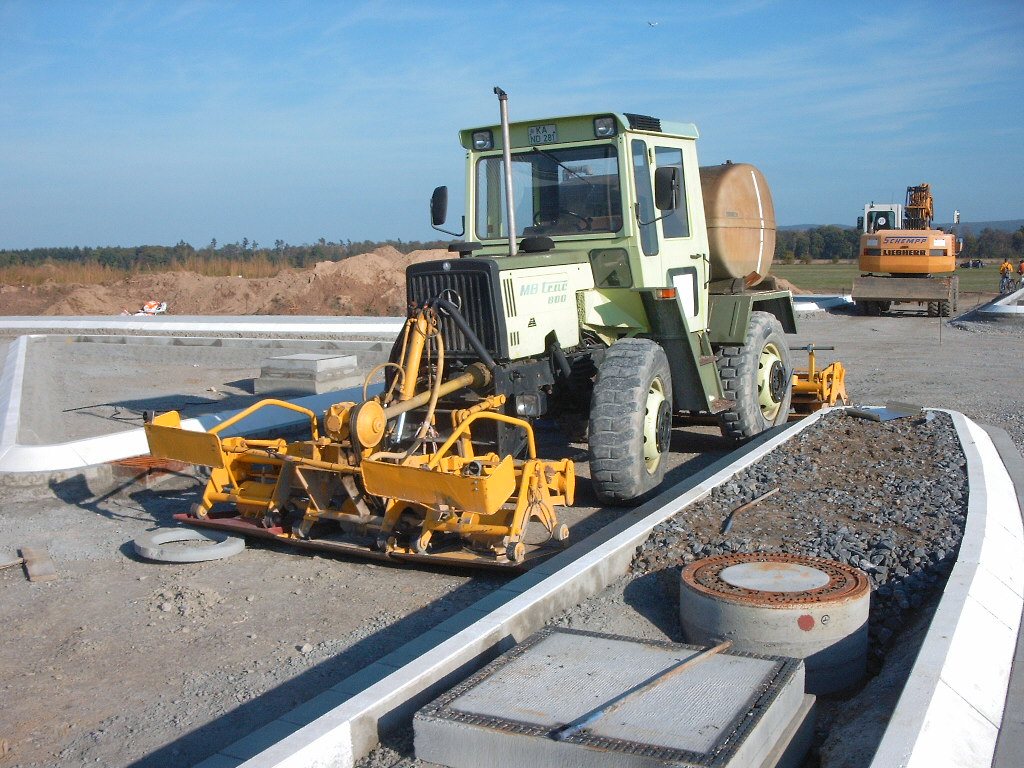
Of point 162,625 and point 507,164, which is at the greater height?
point 507,164

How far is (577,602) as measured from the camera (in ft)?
15.6

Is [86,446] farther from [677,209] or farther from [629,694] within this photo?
[629,694]

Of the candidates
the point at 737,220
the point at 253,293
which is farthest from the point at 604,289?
the point at 253,293

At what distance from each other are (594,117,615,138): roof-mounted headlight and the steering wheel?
0.65 metres

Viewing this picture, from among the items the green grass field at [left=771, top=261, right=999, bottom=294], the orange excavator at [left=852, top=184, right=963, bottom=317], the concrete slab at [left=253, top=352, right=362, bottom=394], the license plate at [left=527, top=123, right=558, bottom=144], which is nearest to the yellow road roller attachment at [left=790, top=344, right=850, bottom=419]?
the license plate at [left=527, top=123, right=558, bottom=144]

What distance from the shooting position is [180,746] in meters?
3.77

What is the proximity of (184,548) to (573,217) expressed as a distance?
3.86m

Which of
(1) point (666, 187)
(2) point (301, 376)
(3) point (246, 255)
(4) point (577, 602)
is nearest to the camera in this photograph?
(4) point (577, 602)

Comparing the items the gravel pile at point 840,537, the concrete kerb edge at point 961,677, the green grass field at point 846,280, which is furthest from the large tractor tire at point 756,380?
the green grass field at point 846,280

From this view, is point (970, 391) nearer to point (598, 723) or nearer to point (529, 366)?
point (529, 366)

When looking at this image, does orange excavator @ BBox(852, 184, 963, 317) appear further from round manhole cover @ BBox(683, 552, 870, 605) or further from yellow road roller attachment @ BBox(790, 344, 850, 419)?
round manhole cover @ BBox(683, 552, 870, 605)

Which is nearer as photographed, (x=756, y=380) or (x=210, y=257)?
(x=756, y=380)

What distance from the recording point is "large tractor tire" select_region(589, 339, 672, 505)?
6.57 metres

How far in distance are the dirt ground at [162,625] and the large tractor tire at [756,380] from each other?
744 millimetres
